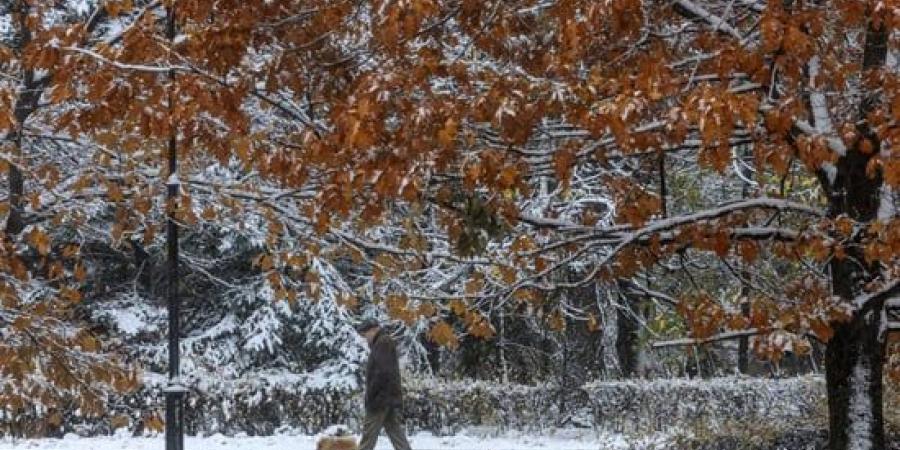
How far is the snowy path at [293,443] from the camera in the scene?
47.3 feet

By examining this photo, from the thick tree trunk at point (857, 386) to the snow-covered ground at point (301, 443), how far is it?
703cm

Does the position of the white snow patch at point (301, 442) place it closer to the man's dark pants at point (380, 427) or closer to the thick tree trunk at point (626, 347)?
the man's dark pants at point (380, 427)

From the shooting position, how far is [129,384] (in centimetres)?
802

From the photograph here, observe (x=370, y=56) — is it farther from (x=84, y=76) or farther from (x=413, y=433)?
(x=413, y=433)

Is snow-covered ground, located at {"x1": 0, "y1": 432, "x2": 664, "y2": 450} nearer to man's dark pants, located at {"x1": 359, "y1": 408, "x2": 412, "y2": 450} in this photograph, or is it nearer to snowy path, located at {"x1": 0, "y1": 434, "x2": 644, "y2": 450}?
snowy path, located at {"x1": 0, "y1": 434, "x2": 644, "y2": 450}

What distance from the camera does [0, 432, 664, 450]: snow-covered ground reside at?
14445 millimetres

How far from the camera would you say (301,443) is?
1484 centimetres

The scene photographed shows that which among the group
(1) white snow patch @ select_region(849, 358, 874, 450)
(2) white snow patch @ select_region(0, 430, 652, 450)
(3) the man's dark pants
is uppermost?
(1) white snow patch @ select_region(849, 358, 874, 450)

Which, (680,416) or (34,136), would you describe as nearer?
(34,136)

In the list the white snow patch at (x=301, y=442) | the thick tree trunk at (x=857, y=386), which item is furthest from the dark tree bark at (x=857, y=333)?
the white snow patch at (x=301, y=442)

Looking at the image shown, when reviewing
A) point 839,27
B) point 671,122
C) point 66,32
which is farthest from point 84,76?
point 839,27

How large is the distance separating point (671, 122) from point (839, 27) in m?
1.83

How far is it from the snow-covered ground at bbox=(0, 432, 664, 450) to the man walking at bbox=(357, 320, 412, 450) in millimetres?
3002

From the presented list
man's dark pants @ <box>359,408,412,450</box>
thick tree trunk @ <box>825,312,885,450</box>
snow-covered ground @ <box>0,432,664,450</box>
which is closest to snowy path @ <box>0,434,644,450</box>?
snow-covered ground @ <box>0,432,664,450</box>
